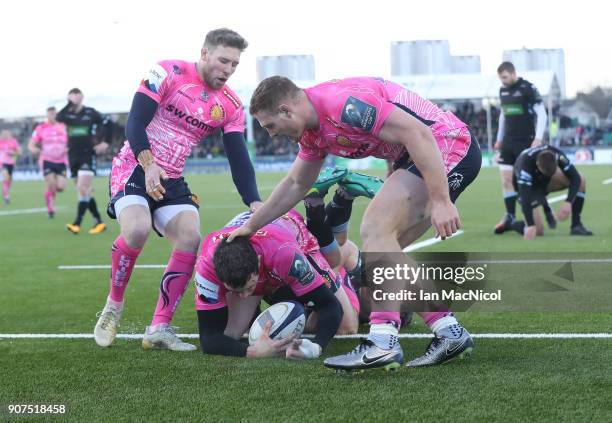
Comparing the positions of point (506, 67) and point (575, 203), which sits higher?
point (506, 67)

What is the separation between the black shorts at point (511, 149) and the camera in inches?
540

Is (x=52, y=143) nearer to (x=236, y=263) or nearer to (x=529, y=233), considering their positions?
(x=529, y=233)

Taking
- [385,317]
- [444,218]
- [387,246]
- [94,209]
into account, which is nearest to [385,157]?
[387,246]

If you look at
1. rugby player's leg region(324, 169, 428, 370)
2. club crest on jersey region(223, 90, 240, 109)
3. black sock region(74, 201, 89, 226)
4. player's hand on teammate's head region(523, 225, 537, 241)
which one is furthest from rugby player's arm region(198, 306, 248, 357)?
black sock region(74, 201, 89, 226)

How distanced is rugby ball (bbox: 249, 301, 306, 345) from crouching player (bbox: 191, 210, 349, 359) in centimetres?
6

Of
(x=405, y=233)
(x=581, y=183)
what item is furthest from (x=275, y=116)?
(x=581, y=183)

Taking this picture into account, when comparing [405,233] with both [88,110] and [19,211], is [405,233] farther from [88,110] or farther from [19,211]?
[19,211]

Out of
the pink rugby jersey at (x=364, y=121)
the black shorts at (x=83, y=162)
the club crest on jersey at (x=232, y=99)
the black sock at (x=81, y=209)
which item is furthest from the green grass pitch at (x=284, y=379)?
the black shorts at (x=83, y=162)

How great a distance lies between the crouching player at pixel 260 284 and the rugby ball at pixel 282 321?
64 millimetres

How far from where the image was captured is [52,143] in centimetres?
1814

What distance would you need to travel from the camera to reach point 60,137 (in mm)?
18562

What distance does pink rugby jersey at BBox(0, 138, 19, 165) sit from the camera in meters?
25.4

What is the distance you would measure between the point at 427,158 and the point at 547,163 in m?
7.73

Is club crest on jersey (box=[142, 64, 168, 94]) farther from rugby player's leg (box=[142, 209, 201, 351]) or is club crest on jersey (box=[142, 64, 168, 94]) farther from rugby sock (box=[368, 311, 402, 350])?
rugby sock (box=[368, 311, 402, 350])
